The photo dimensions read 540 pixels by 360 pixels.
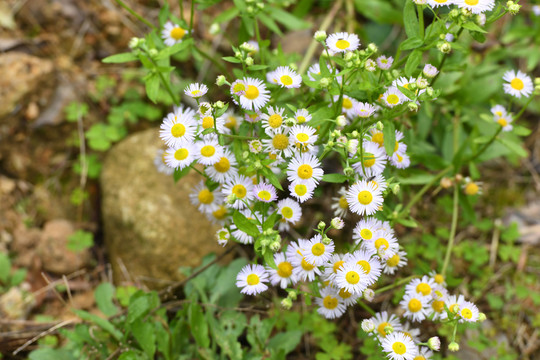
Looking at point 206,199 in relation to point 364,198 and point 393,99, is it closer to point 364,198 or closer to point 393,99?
point 364,198

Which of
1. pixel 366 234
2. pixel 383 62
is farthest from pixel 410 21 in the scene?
pixel 366 234

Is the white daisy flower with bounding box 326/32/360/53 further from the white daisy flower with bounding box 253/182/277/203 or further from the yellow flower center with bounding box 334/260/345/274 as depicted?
the yellow flower center with bounding box 334/260/345/274

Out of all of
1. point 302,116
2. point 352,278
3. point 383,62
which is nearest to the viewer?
point 352,278

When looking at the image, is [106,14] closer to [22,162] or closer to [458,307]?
[22,162]

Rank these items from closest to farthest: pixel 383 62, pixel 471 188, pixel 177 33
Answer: pixel 383 62
pixel 177 33
pixel 471 188

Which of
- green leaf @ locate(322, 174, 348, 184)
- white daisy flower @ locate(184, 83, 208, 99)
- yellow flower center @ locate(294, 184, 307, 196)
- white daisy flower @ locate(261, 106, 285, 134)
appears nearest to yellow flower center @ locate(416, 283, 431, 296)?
green leaf @ locate(322, 174, 348, 184)

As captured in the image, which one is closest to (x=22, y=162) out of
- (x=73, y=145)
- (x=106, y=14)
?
(x=73, y=145)
